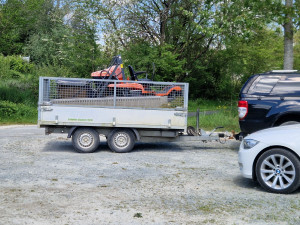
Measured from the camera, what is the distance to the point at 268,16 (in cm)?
1731

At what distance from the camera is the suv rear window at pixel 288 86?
34.6 ft

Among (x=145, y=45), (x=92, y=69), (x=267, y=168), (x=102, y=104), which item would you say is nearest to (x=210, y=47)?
(x=145, y=45)

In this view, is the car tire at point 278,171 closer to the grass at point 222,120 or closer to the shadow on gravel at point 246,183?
the shadow on gravel at point 246,183

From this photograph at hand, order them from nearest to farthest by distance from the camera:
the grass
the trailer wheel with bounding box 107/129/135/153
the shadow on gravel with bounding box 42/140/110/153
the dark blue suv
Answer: the dark blue suv, the trailer wheel with bounding box 107/129/135/153, the shadow on gravel with bounding box 42/140/110/153, the grass

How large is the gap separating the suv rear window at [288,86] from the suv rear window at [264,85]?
0.31 ft

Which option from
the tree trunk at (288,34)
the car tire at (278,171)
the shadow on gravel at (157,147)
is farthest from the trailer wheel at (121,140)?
the tree trunk at (288,34)

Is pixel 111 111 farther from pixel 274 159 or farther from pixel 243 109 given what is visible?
pixel 274 159

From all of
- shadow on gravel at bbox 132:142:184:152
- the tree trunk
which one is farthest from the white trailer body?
the tree trunk

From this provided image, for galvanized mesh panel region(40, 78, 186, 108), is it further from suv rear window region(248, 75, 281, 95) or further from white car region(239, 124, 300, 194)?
white car region(239, 124, 300, 194)

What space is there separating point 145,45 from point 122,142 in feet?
50.9

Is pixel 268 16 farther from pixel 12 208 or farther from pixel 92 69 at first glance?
pixel 12 208

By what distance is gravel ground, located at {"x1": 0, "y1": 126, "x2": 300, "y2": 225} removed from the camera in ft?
18.7

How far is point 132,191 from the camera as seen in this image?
23.0 ft

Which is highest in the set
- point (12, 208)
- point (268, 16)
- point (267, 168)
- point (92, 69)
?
point (268, 16)
